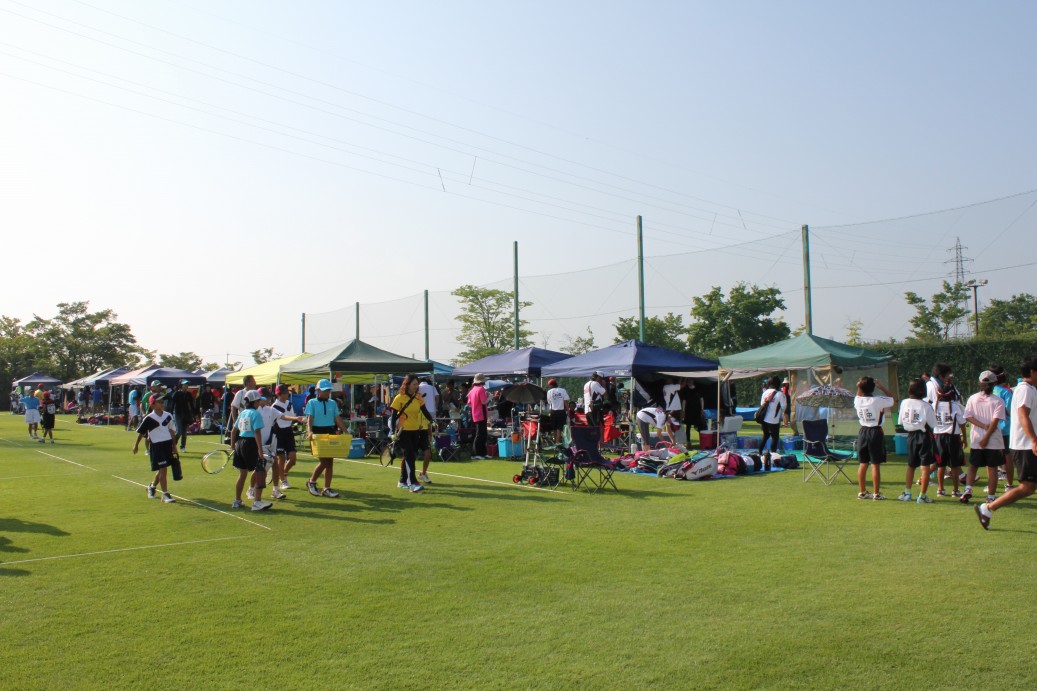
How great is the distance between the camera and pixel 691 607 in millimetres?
5484

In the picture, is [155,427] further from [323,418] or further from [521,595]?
[521,595]

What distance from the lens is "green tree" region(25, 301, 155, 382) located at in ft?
221

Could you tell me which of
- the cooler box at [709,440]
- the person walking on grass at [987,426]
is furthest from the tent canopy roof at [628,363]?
the person walking on grass at [987,426]

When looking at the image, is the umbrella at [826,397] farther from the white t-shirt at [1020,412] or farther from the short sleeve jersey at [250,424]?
the short sleeve jersey at [250,424]

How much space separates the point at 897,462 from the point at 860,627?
10.7 metres

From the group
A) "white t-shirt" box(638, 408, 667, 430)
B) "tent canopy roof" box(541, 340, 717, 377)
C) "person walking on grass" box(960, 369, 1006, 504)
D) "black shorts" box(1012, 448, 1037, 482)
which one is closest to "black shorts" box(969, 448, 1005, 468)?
"person walking on grass" box(960, 369, 1006, 504)

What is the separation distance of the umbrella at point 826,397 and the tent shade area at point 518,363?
6.42 m

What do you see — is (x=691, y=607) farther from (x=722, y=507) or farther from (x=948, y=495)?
(x=948, y=495)

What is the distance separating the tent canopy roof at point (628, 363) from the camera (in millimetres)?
17328

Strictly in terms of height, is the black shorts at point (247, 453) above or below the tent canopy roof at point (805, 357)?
below

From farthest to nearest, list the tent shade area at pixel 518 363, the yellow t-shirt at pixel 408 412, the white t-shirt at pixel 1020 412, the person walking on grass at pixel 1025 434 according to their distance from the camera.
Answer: the tent shade area at pixel 518 363
the yellow t-shirt at pixel 408 412
the white t-shirt at pixel 1020 412
the person walking on grass at pixel 1025 434

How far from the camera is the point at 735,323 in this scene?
4184cm

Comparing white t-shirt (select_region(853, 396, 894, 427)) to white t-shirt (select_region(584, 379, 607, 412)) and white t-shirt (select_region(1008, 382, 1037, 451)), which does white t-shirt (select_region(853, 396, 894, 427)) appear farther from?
white t-shirt (select_region(584, 379, 607, 412))

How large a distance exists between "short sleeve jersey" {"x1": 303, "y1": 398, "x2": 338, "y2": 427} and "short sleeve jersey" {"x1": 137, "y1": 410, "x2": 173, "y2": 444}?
207cm
